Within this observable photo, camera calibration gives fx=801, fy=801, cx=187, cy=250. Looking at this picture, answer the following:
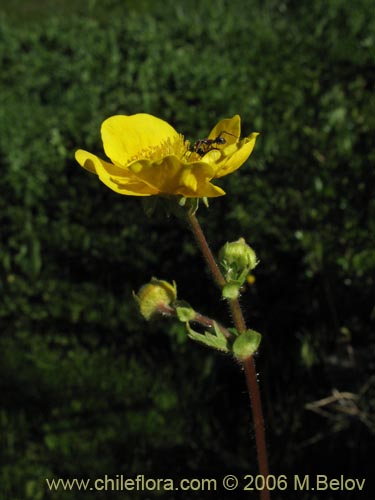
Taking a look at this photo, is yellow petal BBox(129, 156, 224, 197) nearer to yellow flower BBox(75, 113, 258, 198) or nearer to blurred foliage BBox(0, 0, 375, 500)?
yellow flower BBox(75, 113, 258, 198)

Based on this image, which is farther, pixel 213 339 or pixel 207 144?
pixel 207 144

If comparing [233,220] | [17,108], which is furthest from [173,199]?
[17,108]

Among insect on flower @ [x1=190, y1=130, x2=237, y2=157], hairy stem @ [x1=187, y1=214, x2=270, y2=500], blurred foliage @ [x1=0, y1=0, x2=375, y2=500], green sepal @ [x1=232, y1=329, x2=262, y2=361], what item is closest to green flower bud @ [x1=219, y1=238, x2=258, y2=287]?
hairy stem @ [x1=187, y1=214, x2=270, y2=500]

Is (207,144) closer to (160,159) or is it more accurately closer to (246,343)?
(160,159)

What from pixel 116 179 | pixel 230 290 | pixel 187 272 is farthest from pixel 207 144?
pixel 187 272

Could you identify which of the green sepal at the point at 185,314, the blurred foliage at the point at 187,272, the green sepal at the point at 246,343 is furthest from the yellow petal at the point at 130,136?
the blurred foliage at the point at 187,272
